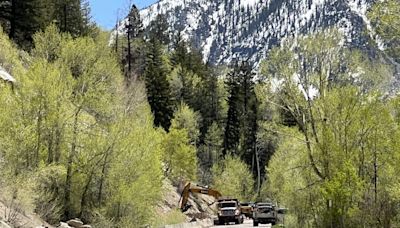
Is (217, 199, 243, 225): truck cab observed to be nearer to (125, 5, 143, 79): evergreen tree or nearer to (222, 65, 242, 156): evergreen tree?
(125, 5, 143, 79): evergreen tree

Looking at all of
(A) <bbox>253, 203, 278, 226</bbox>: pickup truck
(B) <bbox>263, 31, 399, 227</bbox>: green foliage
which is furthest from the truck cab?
(B) <bbox>263, 31, 399, 227</bbox>: green foliage

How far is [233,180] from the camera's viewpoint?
86.8 m

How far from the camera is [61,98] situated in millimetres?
33781

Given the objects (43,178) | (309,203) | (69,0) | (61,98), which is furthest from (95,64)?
(69,0)

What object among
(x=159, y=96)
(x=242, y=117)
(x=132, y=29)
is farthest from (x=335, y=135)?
(x=242, y=117)

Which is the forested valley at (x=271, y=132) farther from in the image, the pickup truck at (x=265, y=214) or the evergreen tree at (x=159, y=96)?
the evergreen tree at (x=159, y=96)

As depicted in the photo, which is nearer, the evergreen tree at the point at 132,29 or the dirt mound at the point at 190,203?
the dirt mound at the point at 190,203

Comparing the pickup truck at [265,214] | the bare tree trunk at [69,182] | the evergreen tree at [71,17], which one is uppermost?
the evergreen tree at [71,17]

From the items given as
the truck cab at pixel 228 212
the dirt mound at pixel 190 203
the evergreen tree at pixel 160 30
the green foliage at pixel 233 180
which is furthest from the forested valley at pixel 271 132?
the evergreen tree at pixel 160 30

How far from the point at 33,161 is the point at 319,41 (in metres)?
16.5

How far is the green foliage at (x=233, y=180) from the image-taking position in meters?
85.8

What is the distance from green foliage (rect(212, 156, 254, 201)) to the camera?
8581 centimetres

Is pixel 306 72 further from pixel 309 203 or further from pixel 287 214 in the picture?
pixel 287 214

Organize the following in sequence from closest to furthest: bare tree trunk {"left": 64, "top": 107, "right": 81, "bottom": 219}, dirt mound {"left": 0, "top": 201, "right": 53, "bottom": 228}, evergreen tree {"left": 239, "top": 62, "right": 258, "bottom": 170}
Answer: dirt mound {"left": 0, "top": 201, "right": 53, "bottom": 228}
bare tree trunk {"left": 64, "top": 107, "right": 81, "bottom": 219}
evergreen tree {"left": 239, "top": 62, "right": 258, "bottom": 170}
